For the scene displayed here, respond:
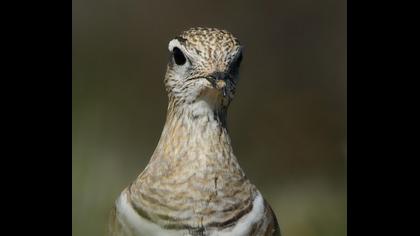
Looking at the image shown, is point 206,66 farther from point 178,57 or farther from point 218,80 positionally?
point 178,57

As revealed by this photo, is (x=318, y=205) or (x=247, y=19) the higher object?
(x=247, y=19)

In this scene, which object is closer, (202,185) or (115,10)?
(202,185)

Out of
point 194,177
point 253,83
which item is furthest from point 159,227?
point 253,83

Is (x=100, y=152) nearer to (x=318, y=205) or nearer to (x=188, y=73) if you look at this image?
(x=318, y=205)

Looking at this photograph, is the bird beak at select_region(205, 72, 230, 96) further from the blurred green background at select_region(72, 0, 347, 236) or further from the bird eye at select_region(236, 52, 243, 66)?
the blurred green background at select_region(72, 0, 347, 236)
